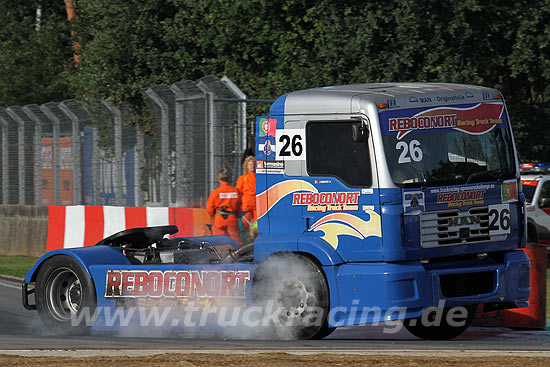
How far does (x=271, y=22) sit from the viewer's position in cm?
2469

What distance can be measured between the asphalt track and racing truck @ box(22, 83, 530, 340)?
347 mm

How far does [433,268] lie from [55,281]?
4.15 metres

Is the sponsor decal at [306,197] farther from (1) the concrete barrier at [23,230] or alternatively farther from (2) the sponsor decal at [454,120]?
(1) the concrete barrier at [23,230]

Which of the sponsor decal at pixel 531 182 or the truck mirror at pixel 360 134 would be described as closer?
the truck mirror at pixel 360 134

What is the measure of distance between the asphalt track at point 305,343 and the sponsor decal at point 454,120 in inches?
76.3

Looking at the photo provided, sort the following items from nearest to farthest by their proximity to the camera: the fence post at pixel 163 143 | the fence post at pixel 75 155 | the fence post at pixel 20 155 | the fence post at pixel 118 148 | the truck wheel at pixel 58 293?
the truck wheel at pixel 58 293 → the fence post at pixel 163 143 → the fence post at pixel 118 148 → the fence post at pixel 75 155 → the fence post at pixel 20 155

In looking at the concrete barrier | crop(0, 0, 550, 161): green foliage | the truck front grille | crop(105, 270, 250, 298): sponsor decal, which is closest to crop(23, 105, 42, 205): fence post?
the concrete barrier

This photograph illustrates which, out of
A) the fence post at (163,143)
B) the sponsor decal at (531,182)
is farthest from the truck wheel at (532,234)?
the fence post at (163,143)

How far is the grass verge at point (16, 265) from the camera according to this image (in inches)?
667

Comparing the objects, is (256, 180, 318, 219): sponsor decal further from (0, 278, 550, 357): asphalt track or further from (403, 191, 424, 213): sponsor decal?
(0, 278, 550, 357): asphalt track

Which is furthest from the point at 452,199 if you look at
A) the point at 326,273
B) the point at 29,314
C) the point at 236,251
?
the point at 29,314

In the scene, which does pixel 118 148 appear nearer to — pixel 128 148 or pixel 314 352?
pixel 128 148

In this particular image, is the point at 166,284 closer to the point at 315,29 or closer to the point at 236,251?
the point at 236,251

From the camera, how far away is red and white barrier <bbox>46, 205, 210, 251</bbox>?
16.2m
